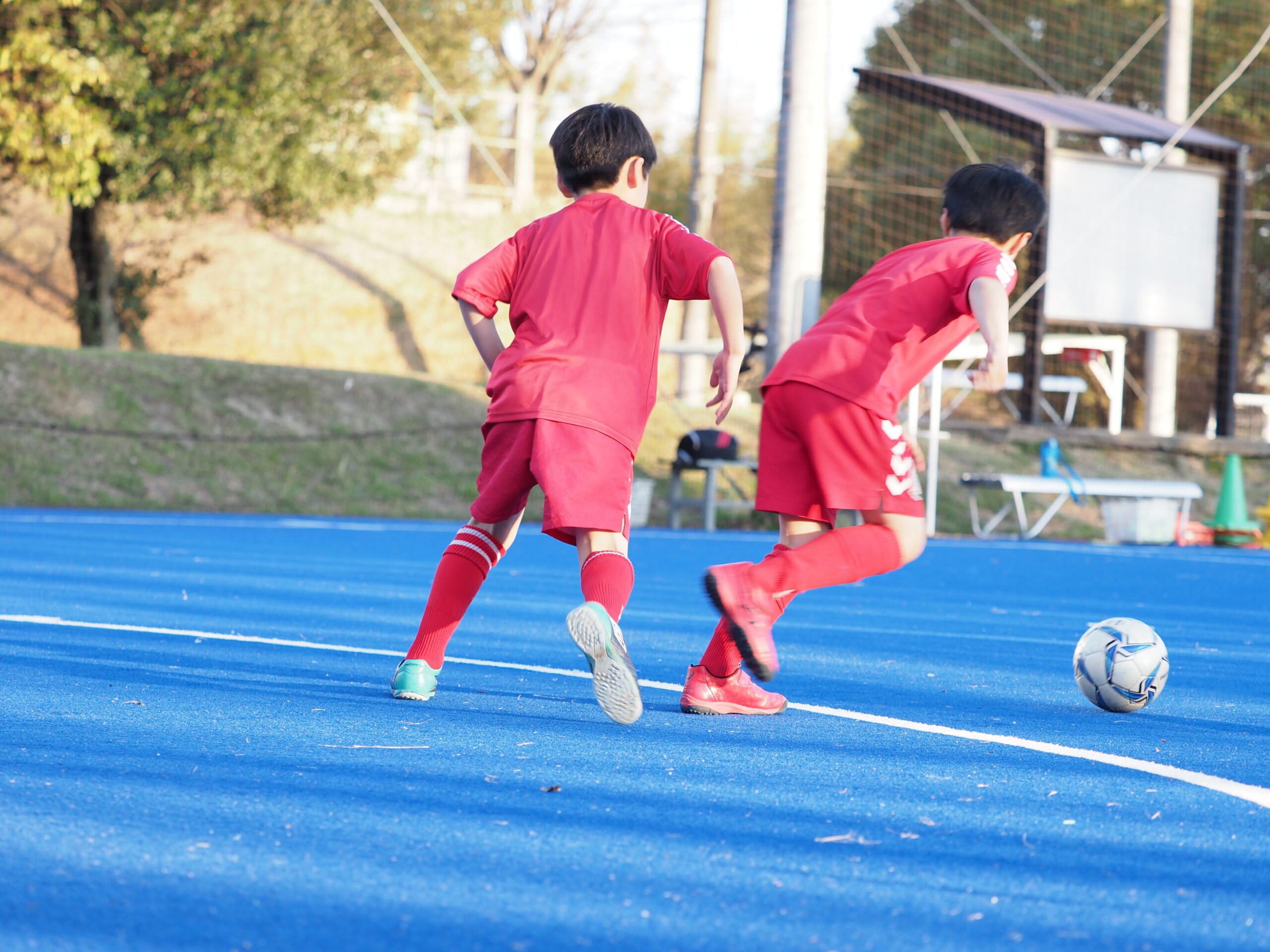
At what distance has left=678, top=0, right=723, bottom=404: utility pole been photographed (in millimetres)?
20406

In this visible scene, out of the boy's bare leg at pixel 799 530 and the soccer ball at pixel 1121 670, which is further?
the soccer ball at pixel 1121 670

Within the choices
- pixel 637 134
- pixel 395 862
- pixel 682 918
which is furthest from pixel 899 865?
pixel 637 134

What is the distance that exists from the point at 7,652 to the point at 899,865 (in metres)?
3.21

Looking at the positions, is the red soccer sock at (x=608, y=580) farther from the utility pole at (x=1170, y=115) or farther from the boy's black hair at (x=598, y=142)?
the utility pole at (x=1170, y=115)

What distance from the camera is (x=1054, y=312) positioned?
16.9m

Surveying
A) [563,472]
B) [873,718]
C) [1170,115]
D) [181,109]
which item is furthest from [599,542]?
[1170,115]

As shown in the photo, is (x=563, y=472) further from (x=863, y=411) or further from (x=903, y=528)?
(x=903, y=528)

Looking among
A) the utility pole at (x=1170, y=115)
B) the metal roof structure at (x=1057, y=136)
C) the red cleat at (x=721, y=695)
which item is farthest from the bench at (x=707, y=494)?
the red cleat at (x=721, y=695)

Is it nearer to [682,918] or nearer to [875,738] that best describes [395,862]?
[682,918]

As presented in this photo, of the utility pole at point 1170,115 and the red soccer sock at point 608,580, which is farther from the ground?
the utility pole at point 1170,115

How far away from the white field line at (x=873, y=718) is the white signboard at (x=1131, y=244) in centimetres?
1323

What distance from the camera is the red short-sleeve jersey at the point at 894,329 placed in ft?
12.1

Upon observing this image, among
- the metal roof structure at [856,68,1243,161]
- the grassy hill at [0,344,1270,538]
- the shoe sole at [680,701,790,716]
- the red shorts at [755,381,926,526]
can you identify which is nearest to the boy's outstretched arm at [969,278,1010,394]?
the red shorts at [755,381,926,526]

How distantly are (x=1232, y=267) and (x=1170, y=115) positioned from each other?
9.62 ft
